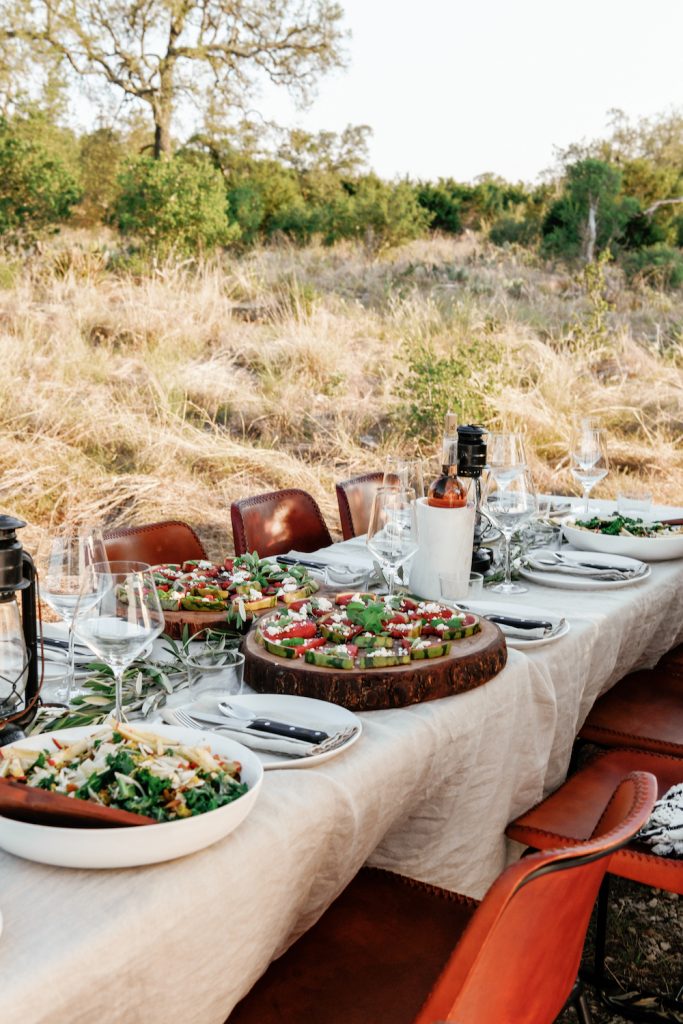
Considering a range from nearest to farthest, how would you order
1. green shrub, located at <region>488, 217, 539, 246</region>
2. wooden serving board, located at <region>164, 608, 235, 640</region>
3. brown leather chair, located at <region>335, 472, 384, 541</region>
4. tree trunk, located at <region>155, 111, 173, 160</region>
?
wooden serving board, located at <region>164, 608, 235, 640</region>, brown leather chair, located at <region>335, 472, 384, 541</region>, green shrub, located at <region>488, 217, 539, 246</region>, tree trunk, located at <region>155, 111, 173, 160</region>

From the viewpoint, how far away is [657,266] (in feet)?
40.7

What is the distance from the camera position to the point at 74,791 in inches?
41.2

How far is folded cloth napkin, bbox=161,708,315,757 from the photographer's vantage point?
128 centimetres

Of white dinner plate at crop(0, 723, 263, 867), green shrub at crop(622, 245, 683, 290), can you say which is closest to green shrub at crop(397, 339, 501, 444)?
white dinner plate at crop(0, 723, 263, 867)

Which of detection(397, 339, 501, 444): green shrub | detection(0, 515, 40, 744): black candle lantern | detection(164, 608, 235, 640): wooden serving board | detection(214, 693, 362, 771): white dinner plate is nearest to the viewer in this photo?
detection(0, 515, 40, 744): black candle lantern

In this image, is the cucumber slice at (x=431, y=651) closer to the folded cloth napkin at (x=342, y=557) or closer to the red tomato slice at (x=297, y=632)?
the red tomato slice at (x=297, y=632)

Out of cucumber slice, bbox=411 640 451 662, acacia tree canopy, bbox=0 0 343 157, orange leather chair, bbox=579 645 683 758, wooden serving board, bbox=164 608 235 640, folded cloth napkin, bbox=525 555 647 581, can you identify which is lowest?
orange leather chair, bbox=579 645 683 758

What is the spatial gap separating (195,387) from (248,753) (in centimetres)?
625

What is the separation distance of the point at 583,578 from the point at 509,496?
0.33 metres

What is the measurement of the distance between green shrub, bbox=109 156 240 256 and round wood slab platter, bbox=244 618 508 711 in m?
9.93

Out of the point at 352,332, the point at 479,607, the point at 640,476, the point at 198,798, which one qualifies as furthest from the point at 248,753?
the point at 352,332

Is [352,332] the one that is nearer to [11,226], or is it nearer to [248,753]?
[11,226]

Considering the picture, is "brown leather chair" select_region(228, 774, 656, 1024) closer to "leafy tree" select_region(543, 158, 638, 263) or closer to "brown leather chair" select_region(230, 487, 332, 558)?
"brown leather chair" select_region(230, 487, 332, 558)

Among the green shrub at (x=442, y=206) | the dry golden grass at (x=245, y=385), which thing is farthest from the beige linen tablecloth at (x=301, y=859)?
the green shrub at (x=442, y=206)
